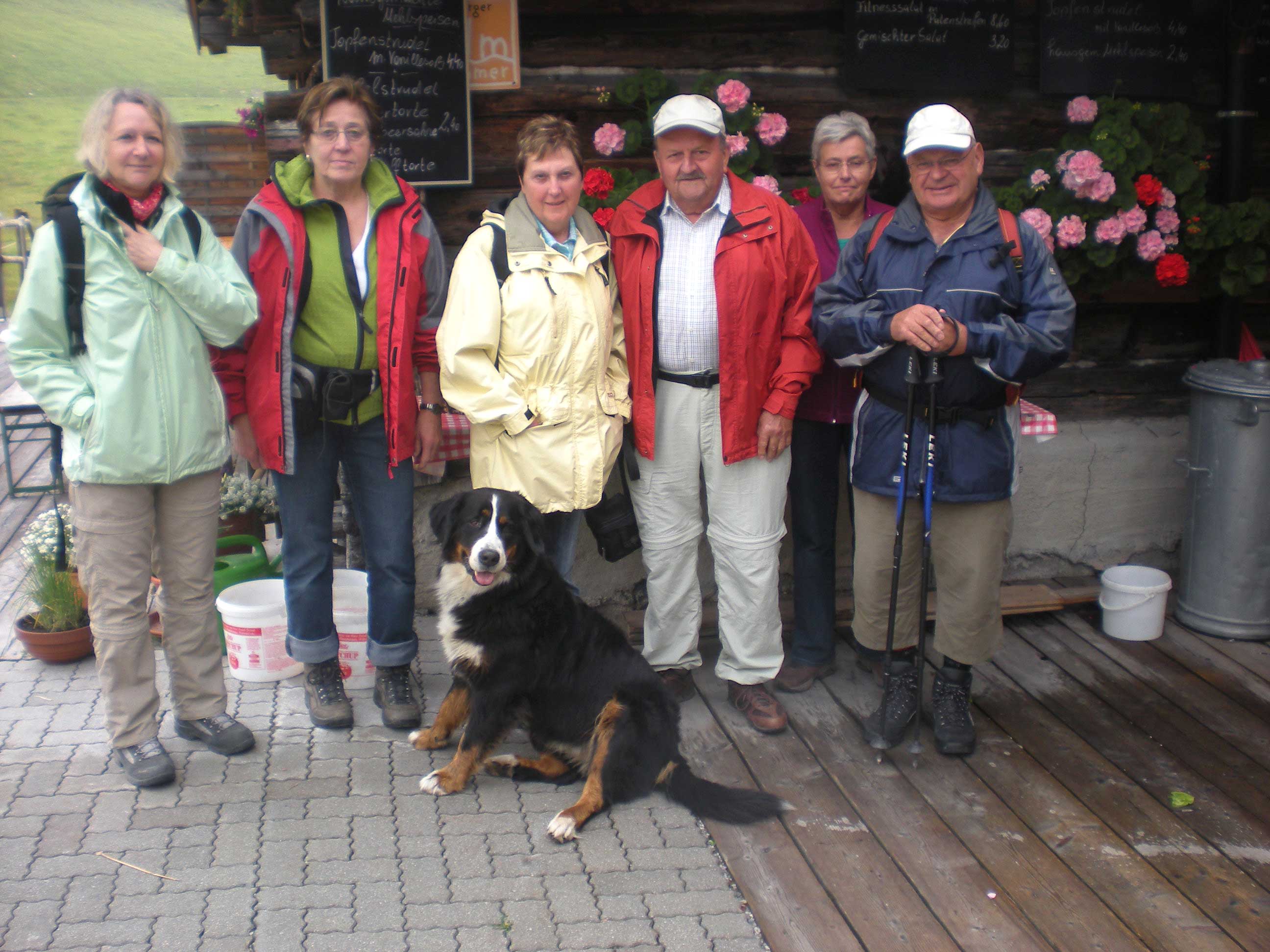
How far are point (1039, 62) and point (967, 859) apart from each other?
359 centimetres

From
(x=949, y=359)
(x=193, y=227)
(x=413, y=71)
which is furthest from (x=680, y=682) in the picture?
(x=413, y=71)

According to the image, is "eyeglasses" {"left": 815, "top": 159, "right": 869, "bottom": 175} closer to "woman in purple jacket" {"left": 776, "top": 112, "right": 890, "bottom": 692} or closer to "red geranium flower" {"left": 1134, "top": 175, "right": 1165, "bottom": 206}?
"woman in purple jacket" {"left": 776, "top": 112, "right": 890, "bottom": 692}

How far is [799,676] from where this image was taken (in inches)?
158

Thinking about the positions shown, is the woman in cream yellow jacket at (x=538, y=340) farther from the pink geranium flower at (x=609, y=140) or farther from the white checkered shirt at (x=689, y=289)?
the pink geranium flower at (x=609, y=140)

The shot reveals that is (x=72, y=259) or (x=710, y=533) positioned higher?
(x=72, y=259)

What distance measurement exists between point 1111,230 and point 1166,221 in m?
0.30

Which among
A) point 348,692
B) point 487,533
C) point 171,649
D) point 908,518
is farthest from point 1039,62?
point 171,649

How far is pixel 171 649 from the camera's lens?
3.33 metres

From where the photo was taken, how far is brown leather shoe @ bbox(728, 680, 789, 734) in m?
3.68

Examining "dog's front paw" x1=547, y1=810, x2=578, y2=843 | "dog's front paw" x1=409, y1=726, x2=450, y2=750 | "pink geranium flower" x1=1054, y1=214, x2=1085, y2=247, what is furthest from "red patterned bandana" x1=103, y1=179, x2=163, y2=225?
"pink geranium flower" x1=1054, y1=214, x2=1085, y2=247

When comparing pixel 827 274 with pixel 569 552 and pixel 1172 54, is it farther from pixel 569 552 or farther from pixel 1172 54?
pixel 1172 54

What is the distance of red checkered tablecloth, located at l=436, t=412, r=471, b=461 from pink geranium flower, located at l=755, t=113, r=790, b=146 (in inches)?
68.1

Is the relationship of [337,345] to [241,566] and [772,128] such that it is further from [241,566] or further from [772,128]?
[772,128]

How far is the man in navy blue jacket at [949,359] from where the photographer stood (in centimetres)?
309
